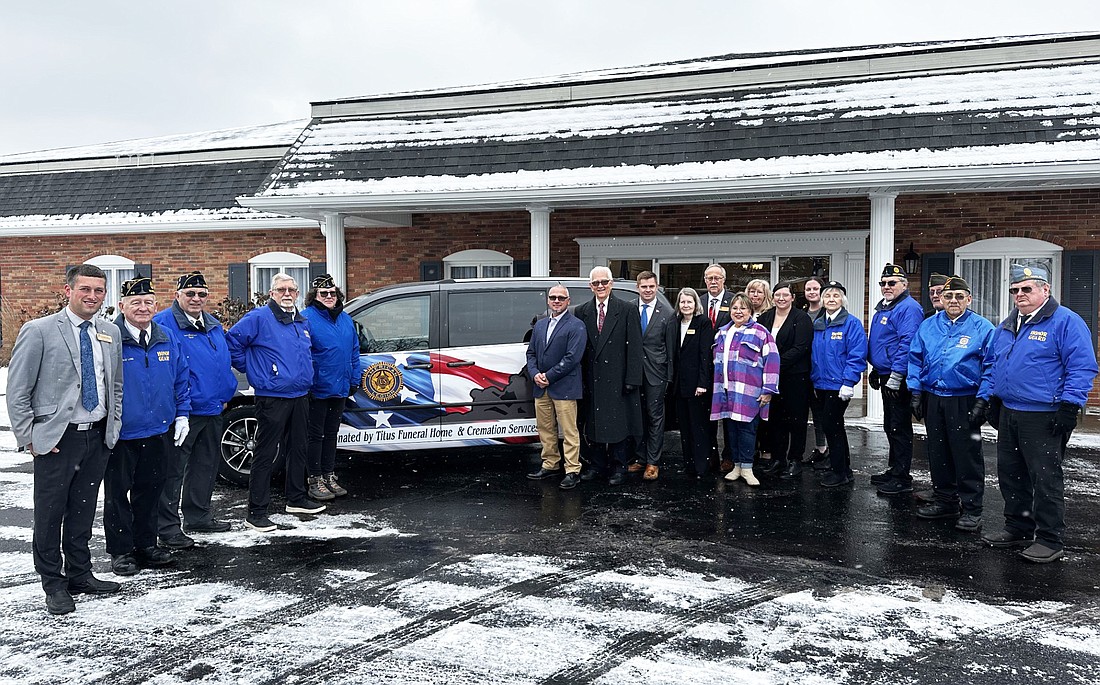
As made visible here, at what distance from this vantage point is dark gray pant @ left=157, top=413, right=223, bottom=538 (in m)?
5.09

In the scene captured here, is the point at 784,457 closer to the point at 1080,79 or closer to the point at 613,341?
the point at 613,341

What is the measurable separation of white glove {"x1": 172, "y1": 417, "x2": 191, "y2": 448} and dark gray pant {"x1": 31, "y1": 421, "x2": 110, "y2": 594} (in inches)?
20.2

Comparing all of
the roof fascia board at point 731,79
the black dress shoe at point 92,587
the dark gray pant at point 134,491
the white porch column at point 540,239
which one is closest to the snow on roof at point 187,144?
the roof fascia board at point 731,79

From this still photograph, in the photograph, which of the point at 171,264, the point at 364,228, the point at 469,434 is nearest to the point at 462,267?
the point at 364,228

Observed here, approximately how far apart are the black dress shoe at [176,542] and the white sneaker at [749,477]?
4307 millimetres

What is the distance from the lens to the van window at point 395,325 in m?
6.88

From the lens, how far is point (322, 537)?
17.5ft

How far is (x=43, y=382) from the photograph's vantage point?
4.11 metres

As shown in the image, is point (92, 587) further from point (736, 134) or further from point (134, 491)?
point (736, 134)

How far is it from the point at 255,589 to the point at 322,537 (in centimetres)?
94

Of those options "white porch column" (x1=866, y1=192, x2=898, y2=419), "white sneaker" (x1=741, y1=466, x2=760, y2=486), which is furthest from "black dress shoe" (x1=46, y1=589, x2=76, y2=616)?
"white porch column" (x1=866, y1=192, x2=898, y2=419)

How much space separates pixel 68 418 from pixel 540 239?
7627 millimetres

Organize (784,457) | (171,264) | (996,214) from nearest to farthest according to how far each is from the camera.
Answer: (784,457), (996,214), (171,264)

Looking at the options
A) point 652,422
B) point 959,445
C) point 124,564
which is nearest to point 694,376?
point 652,422
